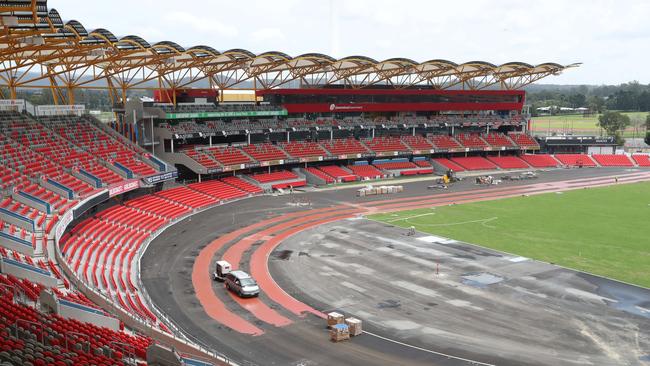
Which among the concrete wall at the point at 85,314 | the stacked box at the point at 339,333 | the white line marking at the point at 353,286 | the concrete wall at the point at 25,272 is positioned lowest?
the white line marking at the point at 353,286

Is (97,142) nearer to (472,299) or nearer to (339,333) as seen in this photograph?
(339,333)

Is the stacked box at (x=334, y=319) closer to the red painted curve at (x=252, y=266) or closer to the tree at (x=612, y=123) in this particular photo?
the red painted curve at (x=252, y=266)

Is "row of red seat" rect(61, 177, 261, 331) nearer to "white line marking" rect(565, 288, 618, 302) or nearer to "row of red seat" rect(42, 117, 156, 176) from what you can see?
"row of red seat" rect(42, 117, 156, 176)

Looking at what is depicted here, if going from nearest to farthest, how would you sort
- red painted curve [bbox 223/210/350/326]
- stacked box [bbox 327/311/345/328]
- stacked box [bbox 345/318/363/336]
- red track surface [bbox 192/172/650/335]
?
stacked box [bbox 345/318/363/336] → stacked box [bbox 327/311/345/328] → red painted curve [bbox 223/210/350/326] → red track surface [bbox 192/172/650/335]

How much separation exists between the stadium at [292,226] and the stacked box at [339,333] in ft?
0.32

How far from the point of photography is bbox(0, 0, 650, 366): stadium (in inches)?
882

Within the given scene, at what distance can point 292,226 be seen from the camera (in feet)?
154

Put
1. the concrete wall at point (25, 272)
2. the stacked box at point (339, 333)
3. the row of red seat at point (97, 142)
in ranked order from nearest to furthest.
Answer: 1. the concrete wall at point (25, 272)
2. the stacked box at point (339, 333)
3. the row of red seat at point (97, 142)

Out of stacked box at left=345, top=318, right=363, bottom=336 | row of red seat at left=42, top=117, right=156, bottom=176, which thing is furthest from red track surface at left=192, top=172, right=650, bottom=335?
row of red seat at left=42, top=117, right=156, bottom=176

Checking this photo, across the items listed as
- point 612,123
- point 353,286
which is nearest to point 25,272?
point 353,286

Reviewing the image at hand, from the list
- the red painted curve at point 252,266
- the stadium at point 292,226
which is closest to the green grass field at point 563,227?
the stadium at point 292,226

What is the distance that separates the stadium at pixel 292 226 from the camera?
22.4 m

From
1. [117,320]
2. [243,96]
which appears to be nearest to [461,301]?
[117,320]

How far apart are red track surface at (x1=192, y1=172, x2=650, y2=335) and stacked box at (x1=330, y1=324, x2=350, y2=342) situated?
2937 mm
